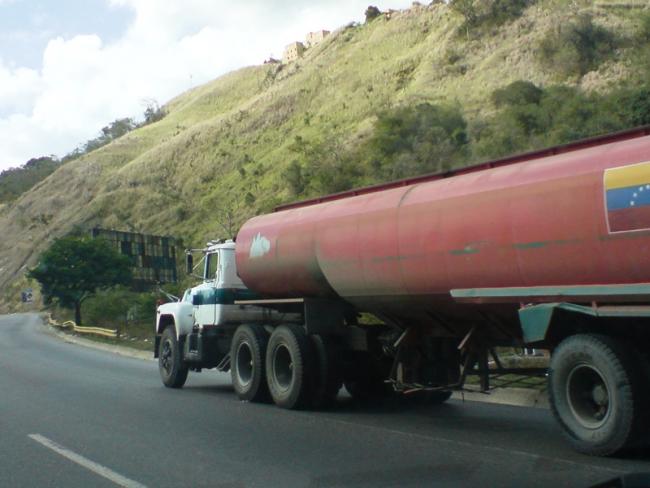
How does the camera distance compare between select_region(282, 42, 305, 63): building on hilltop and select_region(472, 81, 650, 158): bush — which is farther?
select_region(282, 42, 305, 63): building on hilltop

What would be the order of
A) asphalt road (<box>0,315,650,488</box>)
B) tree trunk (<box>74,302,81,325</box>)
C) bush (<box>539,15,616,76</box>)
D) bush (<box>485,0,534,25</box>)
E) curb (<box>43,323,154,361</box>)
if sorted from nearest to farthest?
1. asphalt road (<box>0,315,650,488</box>)
2. curb (<box>43,323,154,361</box>)
3. tree trunk (<box>74,302,81,325</box>)
4. bush (<box>539,15,616,76</box>)
5. bush (<box>485,0,534,25</box>)

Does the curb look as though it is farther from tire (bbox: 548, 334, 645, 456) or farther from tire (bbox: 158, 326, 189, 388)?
tire (bbox: 548, 334, 645, 456)

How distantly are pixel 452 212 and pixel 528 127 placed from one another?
43.7 m

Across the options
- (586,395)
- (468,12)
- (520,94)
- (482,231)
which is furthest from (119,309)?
(586,395)

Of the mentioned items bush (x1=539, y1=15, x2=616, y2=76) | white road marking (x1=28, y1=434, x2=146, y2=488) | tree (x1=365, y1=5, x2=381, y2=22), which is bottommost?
white road marking (x1=28, y1=434, x2=146, y2=488)

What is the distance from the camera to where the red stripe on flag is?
26.4 ft

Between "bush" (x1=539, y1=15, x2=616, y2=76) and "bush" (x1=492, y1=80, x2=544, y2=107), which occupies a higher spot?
"bush" (x1=539, y1=15, x2=616, y2=76)

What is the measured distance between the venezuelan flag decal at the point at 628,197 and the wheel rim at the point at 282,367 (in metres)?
6.61

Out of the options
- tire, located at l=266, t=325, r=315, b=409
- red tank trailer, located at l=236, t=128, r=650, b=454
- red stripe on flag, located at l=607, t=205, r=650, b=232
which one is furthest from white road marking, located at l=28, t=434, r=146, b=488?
A: red stripe on flag, located at l=607, t=205, r=650, b=232

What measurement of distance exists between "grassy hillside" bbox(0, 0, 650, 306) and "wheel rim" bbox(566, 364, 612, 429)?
1478 inches

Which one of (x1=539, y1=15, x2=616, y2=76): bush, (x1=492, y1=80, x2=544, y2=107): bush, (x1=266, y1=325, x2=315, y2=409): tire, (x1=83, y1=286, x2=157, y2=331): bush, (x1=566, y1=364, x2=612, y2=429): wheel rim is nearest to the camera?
(x1=566, y1=364, x2=612, y2=429): wheel rim

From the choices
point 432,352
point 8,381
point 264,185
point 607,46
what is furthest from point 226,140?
point 432,352

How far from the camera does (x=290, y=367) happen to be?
1389cm

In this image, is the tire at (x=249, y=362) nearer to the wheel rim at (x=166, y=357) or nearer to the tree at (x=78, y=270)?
the wheel rim at (x=166, y=357)
